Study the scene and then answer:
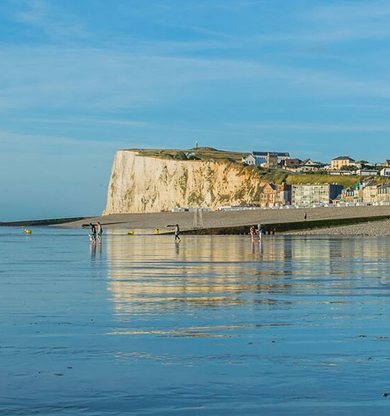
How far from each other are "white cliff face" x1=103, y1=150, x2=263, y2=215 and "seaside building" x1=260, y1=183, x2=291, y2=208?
1682mm

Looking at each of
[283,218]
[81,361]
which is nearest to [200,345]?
[81,361]

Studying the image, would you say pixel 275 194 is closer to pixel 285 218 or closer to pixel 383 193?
pixel 383 193

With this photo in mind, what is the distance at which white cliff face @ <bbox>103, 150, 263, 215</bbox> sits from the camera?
148500 millimetres

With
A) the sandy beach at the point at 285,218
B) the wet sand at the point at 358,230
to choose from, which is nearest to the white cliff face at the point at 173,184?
the sandy beach at the point at 285,218

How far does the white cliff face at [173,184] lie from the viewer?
148 m

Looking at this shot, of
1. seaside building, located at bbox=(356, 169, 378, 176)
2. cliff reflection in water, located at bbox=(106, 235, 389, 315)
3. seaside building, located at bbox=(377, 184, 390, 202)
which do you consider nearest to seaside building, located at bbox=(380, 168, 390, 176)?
seaside building, located at bbox=(356, 169, 378, 176)

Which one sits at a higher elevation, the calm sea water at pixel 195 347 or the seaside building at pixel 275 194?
the seaside building at pixel 275 194

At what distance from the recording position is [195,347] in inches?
373

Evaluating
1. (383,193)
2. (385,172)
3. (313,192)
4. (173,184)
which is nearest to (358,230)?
(383,193)

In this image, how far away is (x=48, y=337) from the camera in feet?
33.3

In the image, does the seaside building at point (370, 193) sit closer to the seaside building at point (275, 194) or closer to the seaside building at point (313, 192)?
the seaside building at point (313, 192)

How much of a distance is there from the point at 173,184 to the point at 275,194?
21449 millimetres

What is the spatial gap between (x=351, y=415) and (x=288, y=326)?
459 cm

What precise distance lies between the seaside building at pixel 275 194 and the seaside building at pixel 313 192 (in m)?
2.12
